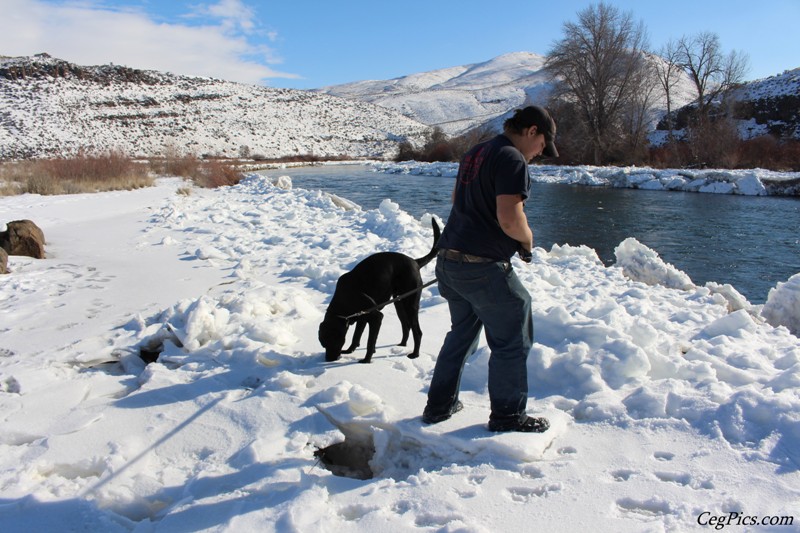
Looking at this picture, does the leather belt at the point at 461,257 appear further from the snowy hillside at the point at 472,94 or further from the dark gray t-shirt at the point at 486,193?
the snowy hillside at the point at 472,94

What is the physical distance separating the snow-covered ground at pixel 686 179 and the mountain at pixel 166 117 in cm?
3730

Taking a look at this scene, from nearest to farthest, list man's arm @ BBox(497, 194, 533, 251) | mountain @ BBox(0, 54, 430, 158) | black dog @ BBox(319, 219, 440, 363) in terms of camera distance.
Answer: man's arm @ BBox(497, 194, 533, 251), black dog @ BBox(319, 219, 440, 363), mountain @ BBox(0, 54, 430, 158)

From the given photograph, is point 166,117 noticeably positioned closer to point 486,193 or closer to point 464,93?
point 464,93

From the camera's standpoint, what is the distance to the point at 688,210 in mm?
16016

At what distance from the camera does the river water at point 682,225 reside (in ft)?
30.7

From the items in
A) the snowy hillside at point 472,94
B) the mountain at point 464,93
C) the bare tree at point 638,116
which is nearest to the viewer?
the bare tree at point 638,116

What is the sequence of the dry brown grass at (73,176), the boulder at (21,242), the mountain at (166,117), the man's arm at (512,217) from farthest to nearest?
1. the mountain at (166,117)
2. the dry brown grass at (73,176)
3. the boulder at (21,242)
4. the man's arm at (512,217)

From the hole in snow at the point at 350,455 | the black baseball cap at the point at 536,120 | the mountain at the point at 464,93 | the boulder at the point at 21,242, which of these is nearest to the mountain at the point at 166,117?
the mountain at the point at 464,93

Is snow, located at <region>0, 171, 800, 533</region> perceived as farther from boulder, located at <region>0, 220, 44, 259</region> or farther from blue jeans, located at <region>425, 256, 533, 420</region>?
boulder, located at <region>0, 220, 44, 259</region>

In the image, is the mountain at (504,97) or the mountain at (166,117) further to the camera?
the mountain at (166,117)

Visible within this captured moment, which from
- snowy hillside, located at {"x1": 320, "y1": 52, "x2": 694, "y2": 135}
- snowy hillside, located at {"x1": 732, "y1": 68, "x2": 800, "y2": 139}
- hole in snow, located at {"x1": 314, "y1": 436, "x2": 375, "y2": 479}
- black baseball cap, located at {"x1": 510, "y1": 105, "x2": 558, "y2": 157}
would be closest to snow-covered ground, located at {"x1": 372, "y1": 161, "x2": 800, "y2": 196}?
snowy hillside, located at {"x1": 732, "y1": 68, "x2": 800, "y2": 139}

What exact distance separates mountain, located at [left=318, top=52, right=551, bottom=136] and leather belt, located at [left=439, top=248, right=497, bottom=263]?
60.0m

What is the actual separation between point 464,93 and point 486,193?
115185mm

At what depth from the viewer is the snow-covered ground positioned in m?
19.2
